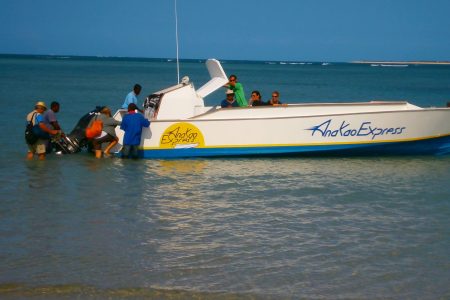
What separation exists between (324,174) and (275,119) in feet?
5.62

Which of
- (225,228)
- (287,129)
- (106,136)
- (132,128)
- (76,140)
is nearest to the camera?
(225,228)

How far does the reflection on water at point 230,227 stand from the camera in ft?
23.2

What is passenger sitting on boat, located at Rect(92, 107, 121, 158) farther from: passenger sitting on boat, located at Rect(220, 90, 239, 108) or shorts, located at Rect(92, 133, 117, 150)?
passenger sitting on boat, located at Rect(220, 90, 239, 108)

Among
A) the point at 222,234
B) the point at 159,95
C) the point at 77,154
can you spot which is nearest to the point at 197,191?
the point at 222,234

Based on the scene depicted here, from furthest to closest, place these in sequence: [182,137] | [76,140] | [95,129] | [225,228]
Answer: [76,140] → [95,129] → [182,137] → [225,228]

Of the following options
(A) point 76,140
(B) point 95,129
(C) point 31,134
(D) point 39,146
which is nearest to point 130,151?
(B) point 95,129

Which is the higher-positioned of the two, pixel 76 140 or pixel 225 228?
pixel 76 140

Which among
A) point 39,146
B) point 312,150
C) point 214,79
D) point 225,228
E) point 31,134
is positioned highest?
point 214,79

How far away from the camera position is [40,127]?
1427cm

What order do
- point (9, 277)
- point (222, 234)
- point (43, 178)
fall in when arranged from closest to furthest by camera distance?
point (9, 277)
point (222, 234)
point (43, 178)

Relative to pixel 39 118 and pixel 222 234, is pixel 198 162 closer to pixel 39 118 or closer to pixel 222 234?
pixel 39 118

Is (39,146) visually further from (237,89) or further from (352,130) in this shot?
(352,130)

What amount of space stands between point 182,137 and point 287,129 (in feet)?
7.37

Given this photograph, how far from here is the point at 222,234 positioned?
8.81 m
